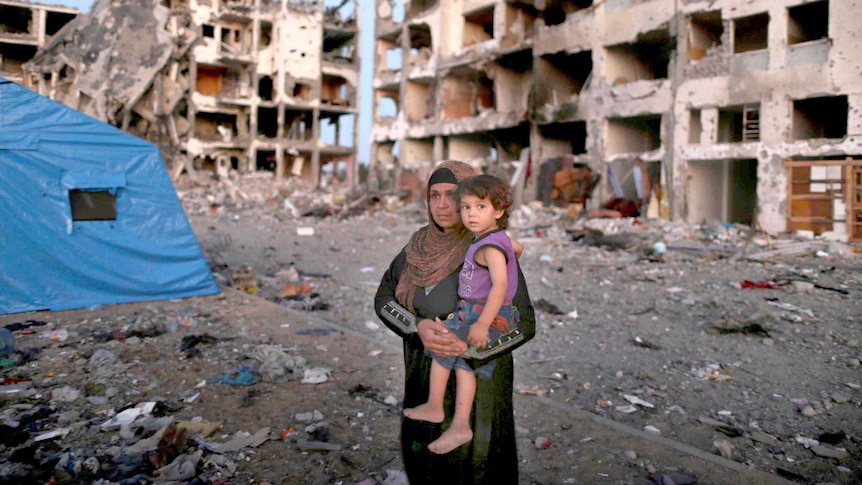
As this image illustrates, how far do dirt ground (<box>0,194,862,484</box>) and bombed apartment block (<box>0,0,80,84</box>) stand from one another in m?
26.6

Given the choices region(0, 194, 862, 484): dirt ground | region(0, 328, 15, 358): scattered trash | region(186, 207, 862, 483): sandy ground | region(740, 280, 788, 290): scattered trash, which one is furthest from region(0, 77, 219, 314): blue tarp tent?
region(740, 280, 788, 290): scattered trash

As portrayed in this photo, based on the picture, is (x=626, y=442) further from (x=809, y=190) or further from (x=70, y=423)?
(x=809, y=190)

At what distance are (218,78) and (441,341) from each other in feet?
114

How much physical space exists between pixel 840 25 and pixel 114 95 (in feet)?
89.5

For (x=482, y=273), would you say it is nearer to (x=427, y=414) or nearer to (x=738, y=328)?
(x=427, y=414)

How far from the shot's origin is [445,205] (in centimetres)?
216

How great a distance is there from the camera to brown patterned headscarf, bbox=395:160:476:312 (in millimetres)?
2145

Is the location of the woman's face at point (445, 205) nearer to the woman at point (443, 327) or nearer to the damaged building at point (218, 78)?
the woman at point (443, 327)

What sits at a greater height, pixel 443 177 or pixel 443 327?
pixel 443 177

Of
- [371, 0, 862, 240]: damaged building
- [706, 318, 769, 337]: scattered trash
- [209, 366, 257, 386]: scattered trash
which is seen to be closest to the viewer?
[209, 366, 257, 386]: scattered trash

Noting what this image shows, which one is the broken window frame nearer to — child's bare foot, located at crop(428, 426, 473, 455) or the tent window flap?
the tent window flap

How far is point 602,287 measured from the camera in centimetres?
905

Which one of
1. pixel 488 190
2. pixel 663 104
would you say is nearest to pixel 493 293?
pixel 488 190

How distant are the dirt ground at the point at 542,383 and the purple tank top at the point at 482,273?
4.57 ft
